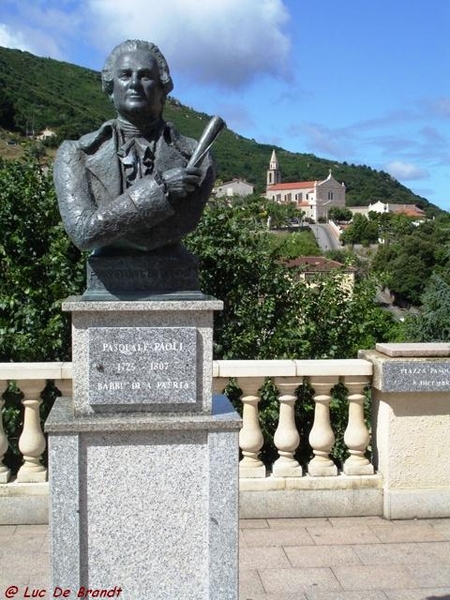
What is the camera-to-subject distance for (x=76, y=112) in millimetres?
89125

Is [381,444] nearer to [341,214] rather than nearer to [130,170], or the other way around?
[130,170]

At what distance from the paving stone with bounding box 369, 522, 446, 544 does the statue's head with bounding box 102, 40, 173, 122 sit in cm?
359

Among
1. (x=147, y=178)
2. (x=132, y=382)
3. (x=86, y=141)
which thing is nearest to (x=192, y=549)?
Answer: (x=132, y=382)

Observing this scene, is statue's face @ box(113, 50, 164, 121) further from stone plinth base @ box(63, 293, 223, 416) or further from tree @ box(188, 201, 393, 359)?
tree @ box(188, 201, 393, 359)

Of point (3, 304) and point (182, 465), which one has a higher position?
point (3, 304)

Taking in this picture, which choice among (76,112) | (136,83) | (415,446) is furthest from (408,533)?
(76,112)

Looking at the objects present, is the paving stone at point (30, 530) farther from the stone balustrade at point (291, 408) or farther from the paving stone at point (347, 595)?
the paving stone at point (347, 595)

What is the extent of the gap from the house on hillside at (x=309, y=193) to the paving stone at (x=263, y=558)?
165 m

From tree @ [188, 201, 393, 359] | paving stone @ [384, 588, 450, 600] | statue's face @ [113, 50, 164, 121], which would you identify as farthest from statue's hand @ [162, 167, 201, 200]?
tree @ [188, 201, 393, 359]

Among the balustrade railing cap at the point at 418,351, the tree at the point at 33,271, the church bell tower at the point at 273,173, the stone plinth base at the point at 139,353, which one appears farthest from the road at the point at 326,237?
the stone plinth base at the point at 139,353

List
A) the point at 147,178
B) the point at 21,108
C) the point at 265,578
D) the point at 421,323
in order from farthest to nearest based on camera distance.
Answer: the point at 21,108
the point at 421,323
the point at 265,578
the point at 147,178

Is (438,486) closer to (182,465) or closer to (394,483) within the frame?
(394,483)

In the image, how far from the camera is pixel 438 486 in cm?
571

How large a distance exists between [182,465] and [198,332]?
0.71 m
